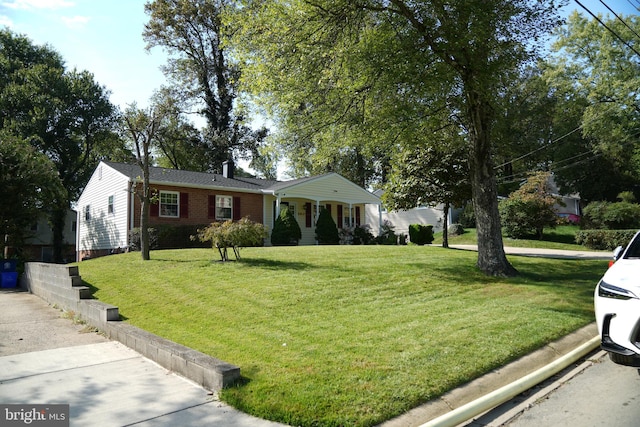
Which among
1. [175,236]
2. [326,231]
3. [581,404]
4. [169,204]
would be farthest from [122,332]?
[326,231]

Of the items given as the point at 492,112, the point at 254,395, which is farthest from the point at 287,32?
the point at 254,395

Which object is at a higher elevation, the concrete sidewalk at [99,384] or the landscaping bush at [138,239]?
the landscaping bush at [138,239]

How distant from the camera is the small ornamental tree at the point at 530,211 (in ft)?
83.7

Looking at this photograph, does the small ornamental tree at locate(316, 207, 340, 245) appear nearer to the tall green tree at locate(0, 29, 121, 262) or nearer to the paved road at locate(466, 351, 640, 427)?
the tall green tree at locate(0, 29, 121, 262)

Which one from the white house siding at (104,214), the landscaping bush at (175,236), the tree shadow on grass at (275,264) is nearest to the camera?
the tree shadow on grass at (275,264)

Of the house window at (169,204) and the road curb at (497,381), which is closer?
the road curb at (497,381)

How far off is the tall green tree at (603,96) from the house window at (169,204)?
28827mm

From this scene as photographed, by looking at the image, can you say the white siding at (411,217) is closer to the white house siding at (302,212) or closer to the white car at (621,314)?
the white house siding at (302,212)

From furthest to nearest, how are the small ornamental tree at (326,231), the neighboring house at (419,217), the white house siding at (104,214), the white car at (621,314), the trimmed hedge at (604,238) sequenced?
the neighboring house at (419,217) → the small ornamental tree at (326,231) → the trimmed hedge at (604,238) → the white house siding at (104,214) → the white car at (621,314)

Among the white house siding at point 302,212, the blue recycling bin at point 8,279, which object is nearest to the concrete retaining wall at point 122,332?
the blue recycling bin at point 8,279

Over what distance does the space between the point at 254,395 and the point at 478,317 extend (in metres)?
3.93

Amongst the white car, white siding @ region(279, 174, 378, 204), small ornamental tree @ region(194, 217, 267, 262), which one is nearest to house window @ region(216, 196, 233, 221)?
white siding @ region(279, 174, 378, 204)

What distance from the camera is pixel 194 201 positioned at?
22.1 m

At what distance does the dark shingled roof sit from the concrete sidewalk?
1443 centimetres
